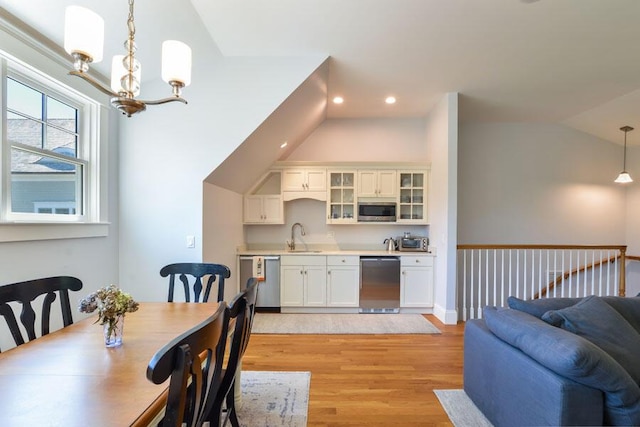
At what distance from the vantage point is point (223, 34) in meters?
2.83

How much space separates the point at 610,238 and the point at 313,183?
5113 millimetres

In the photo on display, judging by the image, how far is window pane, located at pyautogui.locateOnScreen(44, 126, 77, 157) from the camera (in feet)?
7.88

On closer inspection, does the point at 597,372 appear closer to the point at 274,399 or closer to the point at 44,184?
the point at 274,399

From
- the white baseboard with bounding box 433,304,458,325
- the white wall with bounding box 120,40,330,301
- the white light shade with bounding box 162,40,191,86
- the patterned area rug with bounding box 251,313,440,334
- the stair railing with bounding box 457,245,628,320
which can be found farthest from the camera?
the stair railing with bounding box 457,245,628,320

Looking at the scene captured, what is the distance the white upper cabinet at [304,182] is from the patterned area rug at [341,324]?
1765mm

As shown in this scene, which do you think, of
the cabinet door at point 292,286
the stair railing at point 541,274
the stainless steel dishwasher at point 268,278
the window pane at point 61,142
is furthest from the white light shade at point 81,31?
the stair railing at point 541,274

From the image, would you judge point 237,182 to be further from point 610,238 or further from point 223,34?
point 610,238

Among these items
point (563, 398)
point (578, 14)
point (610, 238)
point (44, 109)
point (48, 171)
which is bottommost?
point (563, 398)

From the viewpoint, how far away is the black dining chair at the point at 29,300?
56.9 inches

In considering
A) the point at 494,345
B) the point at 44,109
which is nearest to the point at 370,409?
the point at 494,345

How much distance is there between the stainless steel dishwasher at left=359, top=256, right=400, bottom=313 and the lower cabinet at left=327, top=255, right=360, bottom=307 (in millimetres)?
85

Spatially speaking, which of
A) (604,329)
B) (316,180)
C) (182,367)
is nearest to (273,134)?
(316,180)

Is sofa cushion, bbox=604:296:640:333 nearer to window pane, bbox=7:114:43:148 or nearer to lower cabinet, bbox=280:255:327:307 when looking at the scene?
lower cabinet, bbox=280:255:327:307

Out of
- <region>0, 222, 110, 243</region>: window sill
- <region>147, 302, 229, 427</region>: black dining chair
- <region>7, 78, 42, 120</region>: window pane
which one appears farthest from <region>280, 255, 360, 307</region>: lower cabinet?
<region>147, 302, 229, 427</region>: black dining chair
